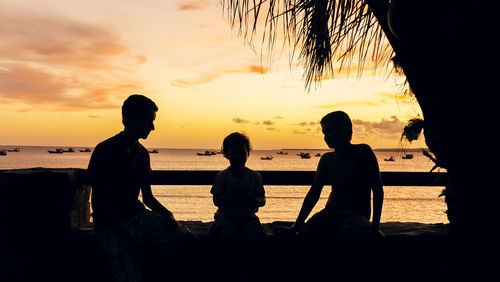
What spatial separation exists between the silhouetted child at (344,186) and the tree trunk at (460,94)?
159 centimetres

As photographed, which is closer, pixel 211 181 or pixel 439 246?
pixel 439 246

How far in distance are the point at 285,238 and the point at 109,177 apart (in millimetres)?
1436

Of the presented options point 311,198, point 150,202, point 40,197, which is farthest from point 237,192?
point 40,197

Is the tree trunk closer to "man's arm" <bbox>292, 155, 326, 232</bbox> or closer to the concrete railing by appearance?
"man's arm" <bbox>292, 155, 326, 232</bbox>

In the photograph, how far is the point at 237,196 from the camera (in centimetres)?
334

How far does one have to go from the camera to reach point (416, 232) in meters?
3.61

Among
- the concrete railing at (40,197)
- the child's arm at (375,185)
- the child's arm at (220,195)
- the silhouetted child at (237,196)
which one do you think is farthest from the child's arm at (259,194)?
the concrete railing at (40,197)

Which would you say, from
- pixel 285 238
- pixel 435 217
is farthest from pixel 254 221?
pixel 435 217

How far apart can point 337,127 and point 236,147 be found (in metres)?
0.82

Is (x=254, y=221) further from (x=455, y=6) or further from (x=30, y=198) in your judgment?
(x=455, y=6)

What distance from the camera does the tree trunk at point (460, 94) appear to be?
1.38 m

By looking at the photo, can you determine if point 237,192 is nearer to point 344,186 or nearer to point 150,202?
point 150,202

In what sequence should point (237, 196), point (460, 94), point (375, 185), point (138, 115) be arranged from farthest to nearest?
point (237, 196), point (375, 185), point (138, 115), point (460, 94)

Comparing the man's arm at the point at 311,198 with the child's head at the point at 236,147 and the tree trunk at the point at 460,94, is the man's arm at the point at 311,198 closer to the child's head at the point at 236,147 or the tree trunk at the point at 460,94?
the child's head at the point at 236,147
